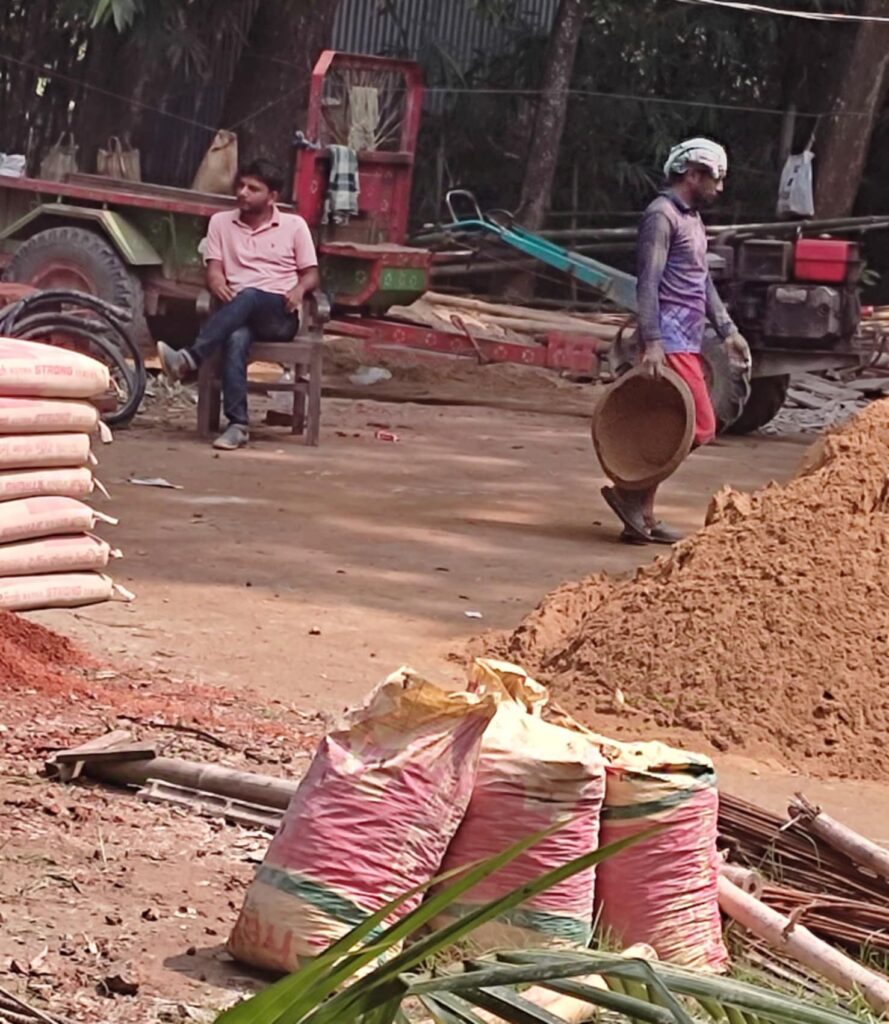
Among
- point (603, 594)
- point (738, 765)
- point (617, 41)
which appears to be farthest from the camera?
point (617, 41)

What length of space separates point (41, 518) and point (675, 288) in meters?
3.72

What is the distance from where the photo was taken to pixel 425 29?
20781 mm

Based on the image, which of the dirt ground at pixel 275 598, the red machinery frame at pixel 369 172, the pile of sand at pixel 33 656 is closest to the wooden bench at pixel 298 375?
the dirt ground at pixel 275 598

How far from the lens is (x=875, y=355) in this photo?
15.6 meters

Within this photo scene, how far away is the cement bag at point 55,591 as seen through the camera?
6.77 m

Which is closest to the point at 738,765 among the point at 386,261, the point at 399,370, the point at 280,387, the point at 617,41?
the point at 280,387

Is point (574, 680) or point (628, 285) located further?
point (628, 285)

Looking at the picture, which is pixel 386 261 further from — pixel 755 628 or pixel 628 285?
pixel 755 628

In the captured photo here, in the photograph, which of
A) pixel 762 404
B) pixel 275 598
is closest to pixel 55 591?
pixel 275 598

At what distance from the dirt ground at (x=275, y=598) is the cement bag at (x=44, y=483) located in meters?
0.46

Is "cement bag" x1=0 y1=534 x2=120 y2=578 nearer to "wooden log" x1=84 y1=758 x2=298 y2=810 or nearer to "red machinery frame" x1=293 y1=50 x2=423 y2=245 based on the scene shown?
"wooden log" x1=84 y1=758 x2=298 y2=810

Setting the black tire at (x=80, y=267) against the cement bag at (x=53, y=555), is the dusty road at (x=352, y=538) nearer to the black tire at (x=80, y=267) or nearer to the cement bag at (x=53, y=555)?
the cement bag at (x=53, y=555)

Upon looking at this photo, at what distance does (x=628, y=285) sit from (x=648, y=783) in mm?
12080

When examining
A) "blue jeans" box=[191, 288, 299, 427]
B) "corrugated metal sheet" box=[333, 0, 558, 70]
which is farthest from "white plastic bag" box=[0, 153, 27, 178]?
"corrugated metal sheet" box=[333, 0, 558, 70]
